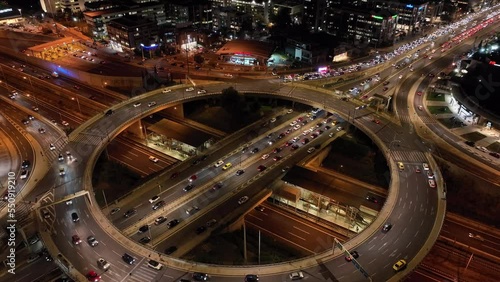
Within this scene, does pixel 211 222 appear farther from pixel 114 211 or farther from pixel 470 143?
pixel 470 143

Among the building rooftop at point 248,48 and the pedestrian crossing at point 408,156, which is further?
the building rooftop at point 248,48

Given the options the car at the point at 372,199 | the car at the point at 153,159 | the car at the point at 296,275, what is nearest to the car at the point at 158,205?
the car at the point at 153,159

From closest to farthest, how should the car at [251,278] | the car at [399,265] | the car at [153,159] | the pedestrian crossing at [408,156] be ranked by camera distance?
1. the car at [251,278]
2. the car at [399,265]
3. the pedestrian crossing at [408,156]
4. the car at [153,159]

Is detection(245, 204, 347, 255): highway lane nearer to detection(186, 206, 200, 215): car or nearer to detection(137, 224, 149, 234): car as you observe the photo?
detection(186, 206, 200, 215): car

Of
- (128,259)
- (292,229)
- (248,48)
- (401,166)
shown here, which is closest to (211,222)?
(128,259)

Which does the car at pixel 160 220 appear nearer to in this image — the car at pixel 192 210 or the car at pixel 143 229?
the car at pixel 143 229

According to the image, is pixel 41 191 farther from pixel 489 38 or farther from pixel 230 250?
pixel 489 38

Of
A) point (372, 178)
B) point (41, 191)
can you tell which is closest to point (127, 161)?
point (41, 191)
